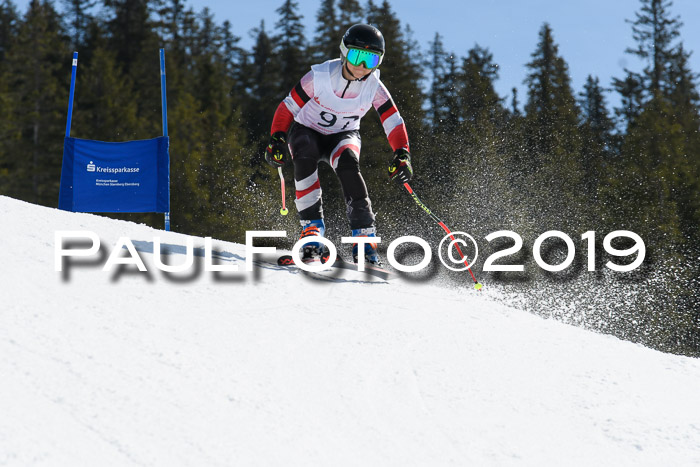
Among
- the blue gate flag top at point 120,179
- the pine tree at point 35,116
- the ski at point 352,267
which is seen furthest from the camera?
the pine tree at point 35,116

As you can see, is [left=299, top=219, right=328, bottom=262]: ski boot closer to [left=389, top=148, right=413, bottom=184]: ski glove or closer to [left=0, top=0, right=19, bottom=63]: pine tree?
[left=389, top=148, right=413, bottom=184]: ski glove

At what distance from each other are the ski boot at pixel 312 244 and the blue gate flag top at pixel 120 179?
13.5 feet

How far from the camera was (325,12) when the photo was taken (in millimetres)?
35844

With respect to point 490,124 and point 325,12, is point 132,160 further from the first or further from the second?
point 325,12

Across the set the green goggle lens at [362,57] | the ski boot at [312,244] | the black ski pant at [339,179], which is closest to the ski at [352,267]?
the ski boot at [312,244]

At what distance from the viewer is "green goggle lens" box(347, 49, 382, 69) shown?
4.64 meters

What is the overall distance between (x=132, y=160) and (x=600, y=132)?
3160cm

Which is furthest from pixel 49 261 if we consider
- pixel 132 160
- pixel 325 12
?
pixel 325 12

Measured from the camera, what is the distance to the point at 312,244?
480cm

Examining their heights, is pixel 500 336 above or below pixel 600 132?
below

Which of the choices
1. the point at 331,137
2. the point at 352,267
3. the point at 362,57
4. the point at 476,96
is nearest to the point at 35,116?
the point at 476,96

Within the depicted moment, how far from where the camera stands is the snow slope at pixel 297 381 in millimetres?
1981

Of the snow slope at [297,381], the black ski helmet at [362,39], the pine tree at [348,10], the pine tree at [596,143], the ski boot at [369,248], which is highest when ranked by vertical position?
the pine tree at [348,10]

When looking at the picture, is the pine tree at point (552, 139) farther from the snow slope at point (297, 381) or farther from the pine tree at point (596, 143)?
the snow slope at point (297, 381)
